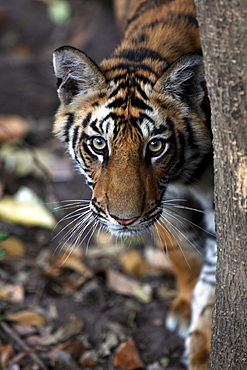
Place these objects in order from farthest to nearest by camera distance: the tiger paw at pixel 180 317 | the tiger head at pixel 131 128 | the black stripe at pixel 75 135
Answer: the tiger paw at pixel 180 317 < the black stripe at pixel 75 135 < the tiger head at pixel 131 128

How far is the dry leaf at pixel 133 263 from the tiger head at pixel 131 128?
1.25m

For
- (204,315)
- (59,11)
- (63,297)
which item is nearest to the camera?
(204,315)

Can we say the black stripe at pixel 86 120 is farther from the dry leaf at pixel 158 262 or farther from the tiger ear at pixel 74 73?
the dry leaf at pixel 158 262

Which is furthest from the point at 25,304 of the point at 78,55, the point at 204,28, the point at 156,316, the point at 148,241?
the point at 204,28

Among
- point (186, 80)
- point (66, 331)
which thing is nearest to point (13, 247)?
point (66, 331)

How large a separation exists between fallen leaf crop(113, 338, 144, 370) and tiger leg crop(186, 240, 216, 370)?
256 millimetres

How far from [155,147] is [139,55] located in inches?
19.0

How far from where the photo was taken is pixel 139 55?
280cm

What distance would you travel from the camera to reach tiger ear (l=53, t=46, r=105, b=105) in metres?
2.60

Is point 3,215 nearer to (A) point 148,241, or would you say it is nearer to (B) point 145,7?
(A) point 148,241

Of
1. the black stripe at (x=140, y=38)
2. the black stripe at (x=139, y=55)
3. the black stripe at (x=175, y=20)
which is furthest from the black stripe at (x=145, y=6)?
the black stripe at (x=139, y=55)

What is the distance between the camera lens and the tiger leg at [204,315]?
3.03 m

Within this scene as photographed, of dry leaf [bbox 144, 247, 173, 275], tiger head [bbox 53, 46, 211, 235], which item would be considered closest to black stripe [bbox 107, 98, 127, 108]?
tiger head [bbox 53, 46, 211, 235]

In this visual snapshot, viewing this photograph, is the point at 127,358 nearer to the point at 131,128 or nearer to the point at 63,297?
the point at 63,297
